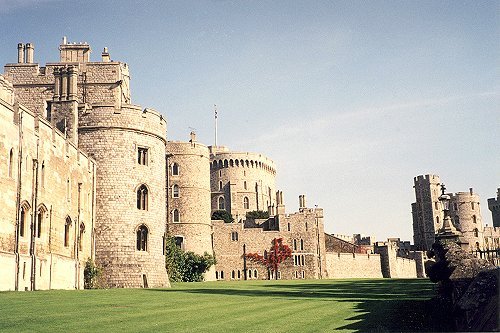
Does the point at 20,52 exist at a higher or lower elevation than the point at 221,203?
higher

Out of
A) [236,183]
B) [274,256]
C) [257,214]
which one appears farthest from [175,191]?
[236,183]

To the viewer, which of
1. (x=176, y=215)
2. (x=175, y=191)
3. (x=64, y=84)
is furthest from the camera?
(x=175, y=191)

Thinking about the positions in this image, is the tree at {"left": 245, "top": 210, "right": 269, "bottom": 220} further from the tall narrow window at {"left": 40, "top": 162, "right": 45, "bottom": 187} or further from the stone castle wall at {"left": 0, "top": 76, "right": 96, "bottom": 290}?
the tall narrow window at {"left": 40, "top": 162, "right": 45, "bottom": 187}

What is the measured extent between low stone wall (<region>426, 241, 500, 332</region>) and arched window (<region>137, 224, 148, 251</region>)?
21.0 meters

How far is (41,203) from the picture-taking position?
1021 inches

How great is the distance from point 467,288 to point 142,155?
88.1 feet

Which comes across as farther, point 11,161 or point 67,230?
point 67,230

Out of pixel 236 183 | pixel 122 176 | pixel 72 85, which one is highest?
pixel 236 183

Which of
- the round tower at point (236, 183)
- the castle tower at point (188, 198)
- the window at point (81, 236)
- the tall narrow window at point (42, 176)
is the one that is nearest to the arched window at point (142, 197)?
the window at point (81, 236)

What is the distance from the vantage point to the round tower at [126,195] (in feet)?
108

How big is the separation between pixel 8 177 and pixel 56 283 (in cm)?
654

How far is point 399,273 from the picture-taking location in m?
83.1

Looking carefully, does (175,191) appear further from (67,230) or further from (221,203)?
(221,203)

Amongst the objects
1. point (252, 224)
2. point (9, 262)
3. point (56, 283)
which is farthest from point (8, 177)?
point (252, 224)
